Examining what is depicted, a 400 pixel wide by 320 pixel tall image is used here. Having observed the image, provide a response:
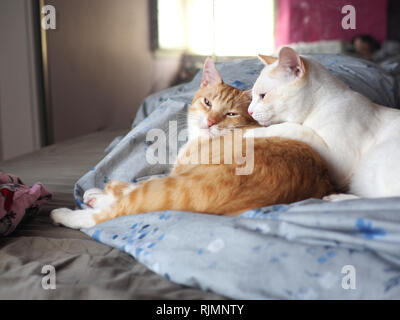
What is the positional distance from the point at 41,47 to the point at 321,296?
3081mm

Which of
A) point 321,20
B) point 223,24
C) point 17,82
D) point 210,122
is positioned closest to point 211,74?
point 210,122

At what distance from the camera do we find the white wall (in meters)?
3.00

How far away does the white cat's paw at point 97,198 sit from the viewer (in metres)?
1.18

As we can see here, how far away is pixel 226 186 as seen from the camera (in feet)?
3.07

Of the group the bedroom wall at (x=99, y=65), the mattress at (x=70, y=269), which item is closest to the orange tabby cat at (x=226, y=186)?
the mattress at (x=70, y=269)

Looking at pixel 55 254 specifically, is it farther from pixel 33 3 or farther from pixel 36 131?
pixel 33 3

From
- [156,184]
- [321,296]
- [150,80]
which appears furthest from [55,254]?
[150,80]

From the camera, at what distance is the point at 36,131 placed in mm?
3176

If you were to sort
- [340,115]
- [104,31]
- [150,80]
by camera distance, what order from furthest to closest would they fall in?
[150,80]
[104,31]
[340,115]

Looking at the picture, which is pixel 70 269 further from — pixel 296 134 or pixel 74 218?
pixel 296 134

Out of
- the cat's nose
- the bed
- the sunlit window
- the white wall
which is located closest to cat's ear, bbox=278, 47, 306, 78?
the cat's nose

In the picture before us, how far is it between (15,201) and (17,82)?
2.35 meters

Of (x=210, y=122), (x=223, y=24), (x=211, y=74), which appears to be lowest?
(x=210, y=122)

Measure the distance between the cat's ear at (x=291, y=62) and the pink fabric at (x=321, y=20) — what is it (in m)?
2.54
